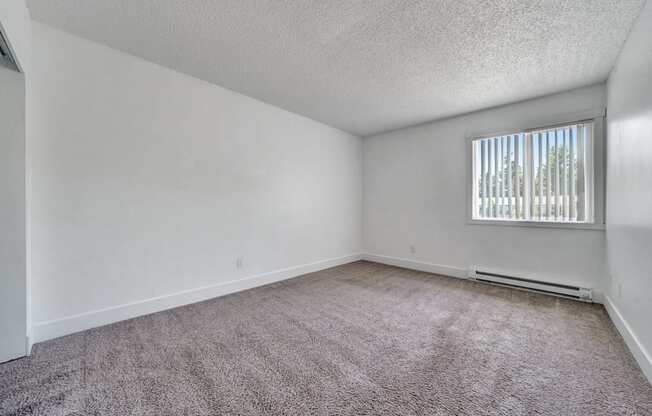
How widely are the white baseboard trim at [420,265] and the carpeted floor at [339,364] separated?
1.03 meters

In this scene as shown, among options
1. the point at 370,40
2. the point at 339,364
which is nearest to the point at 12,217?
the point at 339,364

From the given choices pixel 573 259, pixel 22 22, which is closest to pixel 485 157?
pixel 573 259

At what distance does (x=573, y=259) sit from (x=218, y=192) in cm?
419

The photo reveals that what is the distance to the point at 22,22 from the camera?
1.69m

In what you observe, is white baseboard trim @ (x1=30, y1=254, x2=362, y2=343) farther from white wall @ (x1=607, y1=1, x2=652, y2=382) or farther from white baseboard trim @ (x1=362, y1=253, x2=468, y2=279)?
white wall @ (x1=607, y1=1, x2=652, y2=382)

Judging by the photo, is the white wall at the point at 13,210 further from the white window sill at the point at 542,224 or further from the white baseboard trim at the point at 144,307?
Result: the white window sill at the point at 542,224

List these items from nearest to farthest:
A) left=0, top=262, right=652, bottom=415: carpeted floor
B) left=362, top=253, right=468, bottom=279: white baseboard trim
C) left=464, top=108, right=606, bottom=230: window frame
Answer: left=0, top=262, right=652, bottom=415: carpeted floor
left=464, top=108, right=606, bottom=230: window frame
left=362, top=253, right=468, bottom=279: white baseboard trim

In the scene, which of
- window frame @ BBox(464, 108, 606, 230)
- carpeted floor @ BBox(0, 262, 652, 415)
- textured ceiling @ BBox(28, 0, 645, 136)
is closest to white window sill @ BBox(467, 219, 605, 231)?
window frame @ BBox(464, 108, 606, 230)

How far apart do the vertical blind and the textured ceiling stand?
1.87 ft

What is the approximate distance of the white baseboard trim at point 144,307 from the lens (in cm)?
197

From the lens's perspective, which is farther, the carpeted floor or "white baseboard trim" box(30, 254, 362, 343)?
"white baseboard trim" box(30, 254, 362, 343)

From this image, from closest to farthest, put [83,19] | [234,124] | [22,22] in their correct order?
1. [22,22]
2. [83,19]
3. [234,124]

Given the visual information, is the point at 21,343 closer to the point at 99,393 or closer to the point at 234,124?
the point at 99,393

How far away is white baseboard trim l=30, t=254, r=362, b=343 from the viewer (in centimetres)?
197
